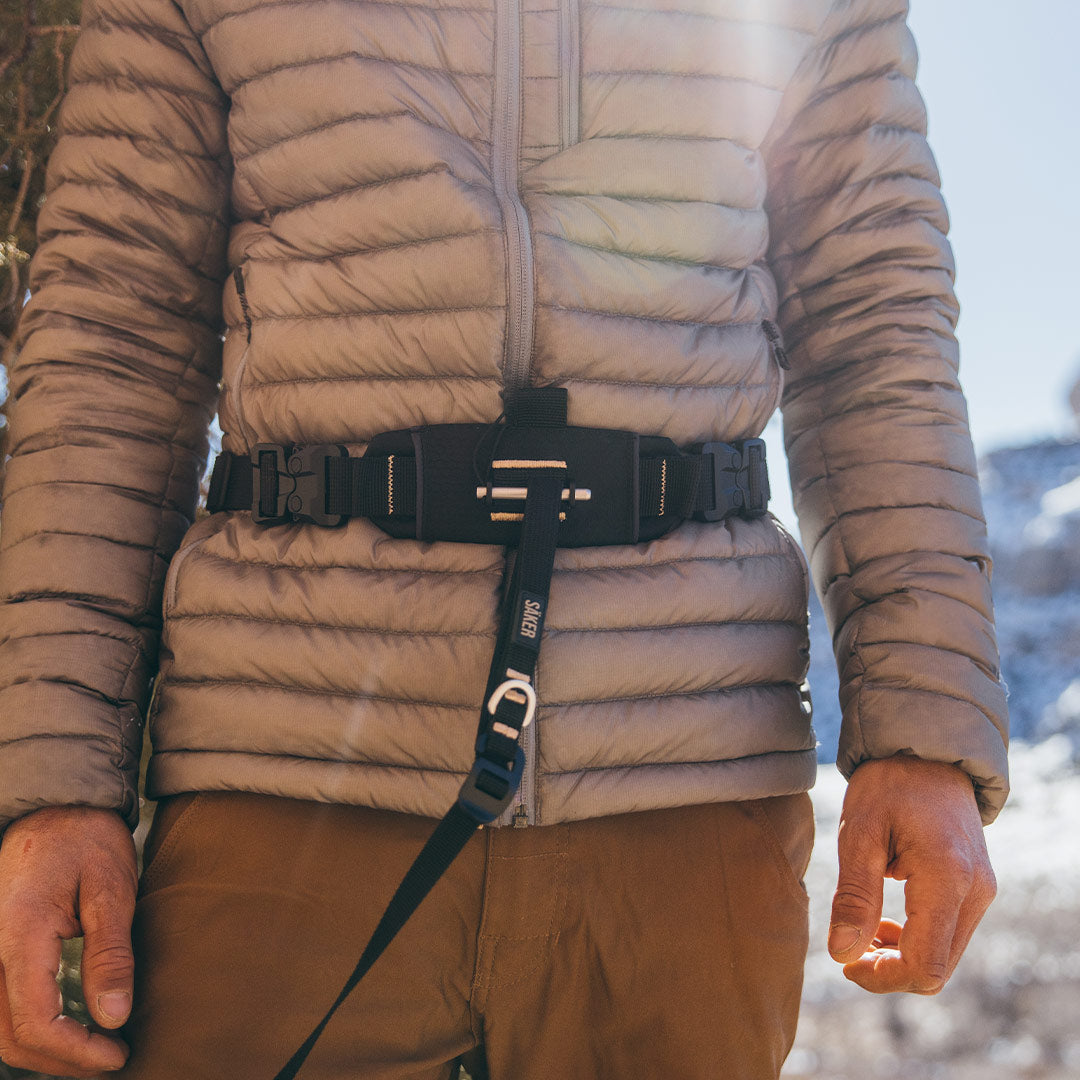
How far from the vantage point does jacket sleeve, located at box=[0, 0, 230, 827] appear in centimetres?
118

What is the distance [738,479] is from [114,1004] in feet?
3.24

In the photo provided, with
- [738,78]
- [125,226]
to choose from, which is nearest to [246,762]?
[125,226]

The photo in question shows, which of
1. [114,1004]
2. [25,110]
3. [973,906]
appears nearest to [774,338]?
[973,906]

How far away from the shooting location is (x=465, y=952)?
41.6 inches

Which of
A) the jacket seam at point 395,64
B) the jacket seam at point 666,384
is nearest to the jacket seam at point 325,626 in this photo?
the jacket seam at point 666,384

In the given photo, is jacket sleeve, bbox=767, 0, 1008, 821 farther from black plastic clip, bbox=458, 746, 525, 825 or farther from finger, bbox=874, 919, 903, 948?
black plastic clip, bbox=458, 746, 525, 825

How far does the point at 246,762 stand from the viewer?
1087mm

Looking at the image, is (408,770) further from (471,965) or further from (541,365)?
(541,365)

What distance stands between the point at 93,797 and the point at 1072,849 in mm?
2865

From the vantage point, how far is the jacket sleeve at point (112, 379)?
3.87ft

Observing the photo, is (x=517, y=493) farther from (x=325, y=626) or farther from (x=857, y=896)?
(x=857, y=896)

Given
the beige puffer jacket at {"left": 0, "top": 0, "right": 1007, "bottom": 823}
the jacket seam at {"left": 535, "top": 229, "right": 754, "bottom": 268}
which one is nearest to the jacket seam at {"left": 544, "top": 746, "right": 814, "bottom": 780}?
the beige puffer jacket at {"left": 0, "top": 0, "right": 1007, "bottom": 823}

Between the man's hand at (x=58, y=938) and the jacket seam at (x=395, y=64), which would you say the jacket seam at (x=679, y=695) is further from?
the jacket seam at (x=395, y=64)

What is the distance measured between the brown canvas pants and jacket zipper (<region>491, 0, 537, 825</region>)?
107mm
